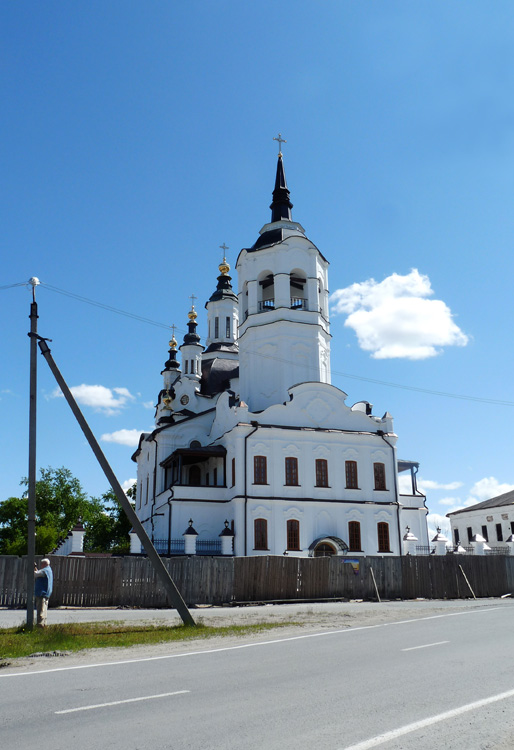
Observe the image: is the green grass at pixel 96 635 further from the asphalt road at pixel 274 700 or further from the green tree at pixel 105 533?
the green tree at pixel 105 533

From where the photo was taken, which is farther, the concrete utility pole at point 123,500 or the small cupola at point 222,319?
the small cupola at point 222,319

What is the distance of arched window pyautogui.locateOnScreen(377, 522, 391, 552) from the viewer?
35.1 meters

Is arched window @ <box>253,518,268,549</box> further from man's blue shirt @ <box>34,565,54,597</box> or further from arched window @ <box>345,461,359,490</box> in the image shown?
man's blue shirt @ <box>34,565,54,597</box>

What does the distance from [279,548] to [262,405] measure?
327 inches

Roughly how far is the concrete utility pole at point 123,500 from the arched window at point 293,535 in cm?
1936

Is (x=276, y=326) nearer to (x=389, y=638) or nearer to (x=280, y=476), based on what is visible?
(x=280, y=476)

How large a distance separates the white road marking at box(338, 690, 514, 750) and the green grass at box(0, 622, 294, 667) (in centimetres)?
680

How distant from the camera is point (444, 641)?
38.4 feet

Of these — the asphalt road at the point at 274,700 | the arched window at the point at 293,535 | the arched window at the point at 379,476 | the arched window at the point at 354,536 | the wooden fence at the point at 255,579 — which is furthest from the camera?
the arched window at the point at 379,476

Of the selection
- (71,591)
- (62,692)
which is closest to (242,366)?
(71,591)

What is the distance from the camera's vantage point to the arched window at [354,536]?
1361 inches

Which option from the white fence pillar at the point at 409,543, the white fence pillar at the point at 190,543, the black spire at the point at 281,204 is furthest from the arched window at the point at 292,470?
the black spire at the point at 281,204

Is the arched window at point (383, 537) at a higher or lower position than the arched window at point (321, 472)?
lower

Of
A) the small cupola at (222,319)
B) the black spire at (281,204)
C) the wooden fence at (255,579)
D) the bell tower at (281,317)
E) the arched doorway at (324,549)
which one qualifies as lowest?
the wooden fence at (255,579)
